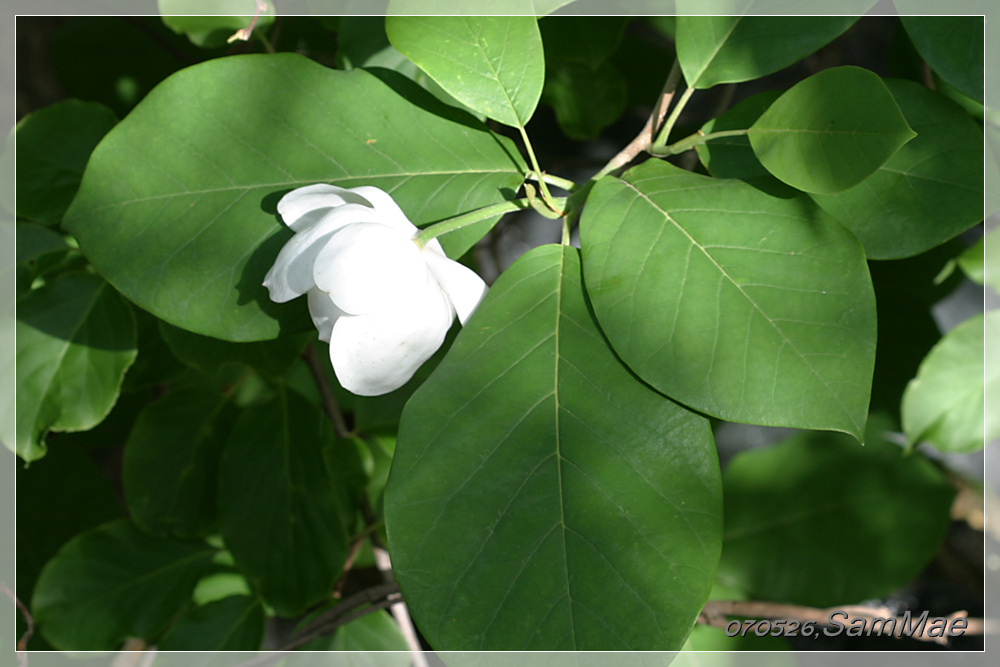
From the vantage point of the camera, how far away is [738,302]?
1.78 feet

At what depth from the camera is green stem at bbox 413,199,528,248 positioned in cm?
56

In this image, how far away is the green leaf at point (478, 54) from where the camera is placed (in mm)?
600

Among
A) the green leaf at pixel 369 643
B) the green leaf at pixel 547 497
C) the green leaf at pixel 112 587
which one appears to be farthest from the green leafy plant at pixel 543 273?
the green leaf at pixel 112 587

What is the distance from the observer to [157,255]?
630 millimetres

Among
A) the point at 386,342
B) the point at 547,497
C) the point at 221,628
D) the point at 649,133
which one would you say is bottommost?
the point at 221,628

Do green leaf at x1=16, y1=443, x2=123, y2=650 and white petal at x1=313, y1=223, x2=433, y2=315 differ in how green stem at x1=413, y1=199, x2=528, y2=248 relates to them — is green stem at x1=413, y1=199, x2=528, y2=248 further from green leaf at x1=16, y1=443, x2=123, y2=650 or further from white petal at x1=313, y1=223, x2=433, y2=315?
green leaf at x1=16, y1=443, x2=123, y2=650

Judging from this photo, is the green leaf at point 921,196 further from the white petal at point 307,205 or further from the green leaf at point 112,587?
the green leaf at point 112,587

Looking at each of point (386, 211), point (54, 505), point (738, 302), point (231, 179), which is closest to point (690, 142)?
point (738, 302)

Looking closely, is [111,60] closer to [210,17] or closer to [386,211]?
[210,17]

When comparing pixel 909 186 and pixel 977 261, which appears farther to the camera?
pixel 977 261

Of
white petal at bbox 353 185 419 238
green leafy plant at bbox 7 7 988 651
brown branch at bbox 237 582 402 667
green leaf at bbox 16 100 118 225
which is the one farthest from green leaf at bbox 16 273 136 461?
white petal at bbox 353 185 419 238

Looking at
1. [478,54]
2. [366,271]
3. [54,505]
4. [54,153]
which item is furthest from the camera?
[54,505]

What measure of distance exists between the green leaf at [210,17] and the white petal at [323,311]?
0.49 meters

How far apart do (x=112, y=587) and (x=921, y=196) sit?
132 centimetres
